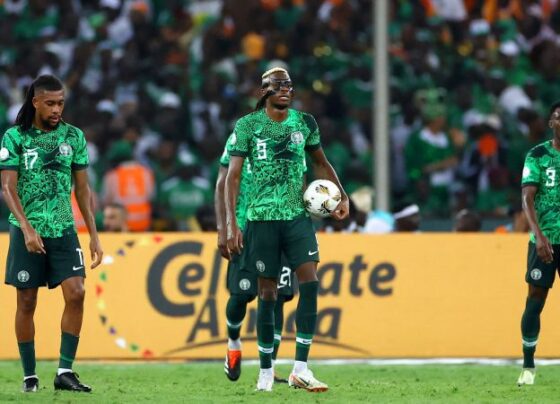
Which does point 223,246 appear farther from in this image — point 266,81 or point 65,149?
point 65,149

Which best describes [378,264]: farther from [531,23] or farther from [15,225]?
[531,23]

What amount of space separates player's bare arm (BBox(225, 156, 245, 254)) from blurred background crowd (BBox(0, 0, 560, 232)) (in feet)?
21.9

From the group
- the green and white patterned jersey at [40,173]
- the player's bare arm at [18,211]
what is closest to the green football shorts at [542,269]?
the green and white patterned jersey at [40,173]

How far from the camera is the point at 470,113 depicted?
64.3 ft

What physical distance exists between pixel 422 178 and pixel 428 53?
260 cm

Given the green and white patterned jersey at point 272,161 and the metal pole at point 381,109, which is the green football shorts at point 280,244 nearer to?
the green and white patterned jersey at point 272,161

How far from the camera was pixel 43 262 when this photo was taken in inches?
414

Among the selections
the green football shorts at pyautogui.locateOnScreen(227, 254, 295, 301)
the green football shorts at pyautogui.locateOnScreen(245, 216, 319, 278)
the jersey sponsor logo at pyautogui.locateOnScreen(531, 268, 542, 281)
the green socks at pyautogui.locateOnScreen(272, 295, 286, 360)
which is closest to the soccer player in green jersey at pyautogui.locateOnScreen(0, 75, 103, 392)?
the green football shorts at pyautogui.locateOnScreen(245, 216, 319, 278)

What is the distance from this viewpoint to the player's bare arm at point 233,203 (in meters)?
10.5

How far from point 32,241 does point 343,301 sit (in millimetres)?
5155

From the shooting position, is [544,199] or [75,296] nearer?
[75,296]

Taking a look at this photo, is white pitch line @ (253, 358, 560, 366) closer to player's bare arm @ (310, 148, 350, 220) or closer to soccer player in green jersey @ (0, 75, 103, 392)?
player's bare arm @ (310, 148, 350, 220)

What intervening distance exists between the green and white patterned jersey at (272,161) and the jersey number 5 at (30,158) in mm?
1422

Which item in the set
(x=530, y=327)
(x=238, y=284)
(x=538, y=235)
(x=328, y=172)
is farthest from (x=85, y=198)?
(x=530, y=327)
